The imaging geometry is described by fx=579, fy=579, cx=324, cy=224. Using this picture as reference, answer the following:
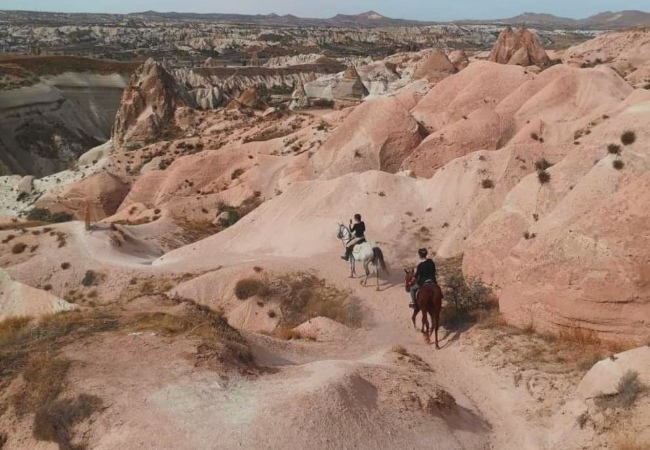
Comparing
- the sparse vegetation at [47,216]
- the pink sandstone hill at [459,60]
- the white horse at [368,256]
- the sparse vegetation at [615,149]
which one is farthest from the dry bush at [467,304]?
the pink sandstone hill at [459,60]

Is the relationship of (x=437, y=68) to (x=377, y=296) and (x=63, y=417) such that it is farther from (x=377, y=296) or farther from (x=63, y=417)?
(x=63, y=417)

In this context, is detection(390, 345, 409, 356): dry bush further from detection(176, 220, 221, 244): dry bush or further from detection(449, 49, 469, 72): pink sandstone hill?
detection(449, 49, 469, 72): pink sandstone hill

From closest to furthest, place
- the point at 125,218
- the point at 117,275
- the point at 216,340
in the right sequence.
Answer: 1. the point at 216,340
2. the point at 117,275
3. the point at 125,218

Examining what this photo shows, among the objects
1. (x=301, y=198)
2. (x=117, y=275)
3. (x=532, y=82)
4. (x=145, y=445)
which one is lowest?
(x=117, y=275)

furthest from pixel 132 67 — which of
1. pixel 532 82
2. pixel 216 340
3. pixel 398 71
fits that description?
pixel 216 340

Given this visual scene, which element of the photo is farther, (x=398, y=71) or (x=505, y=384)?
(x=398, y=71)

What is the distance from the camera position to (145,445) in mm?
8602

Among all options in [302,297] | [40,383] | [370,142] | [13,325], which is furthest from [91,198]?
[40,383]

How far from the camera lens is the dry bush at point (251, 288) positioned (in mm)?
20203

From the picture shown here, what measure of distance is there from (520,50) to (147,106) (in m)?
40.5

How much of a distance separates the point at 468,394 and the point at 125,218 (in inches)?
1154

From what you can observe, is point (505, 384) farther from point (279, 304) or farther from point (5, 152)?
point (5, 152)

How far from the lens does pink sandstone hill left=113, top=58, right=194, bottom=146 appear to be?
6075cm

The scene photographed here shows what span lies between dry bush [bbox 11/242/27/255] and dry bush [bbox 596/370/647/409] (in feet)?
80.0
